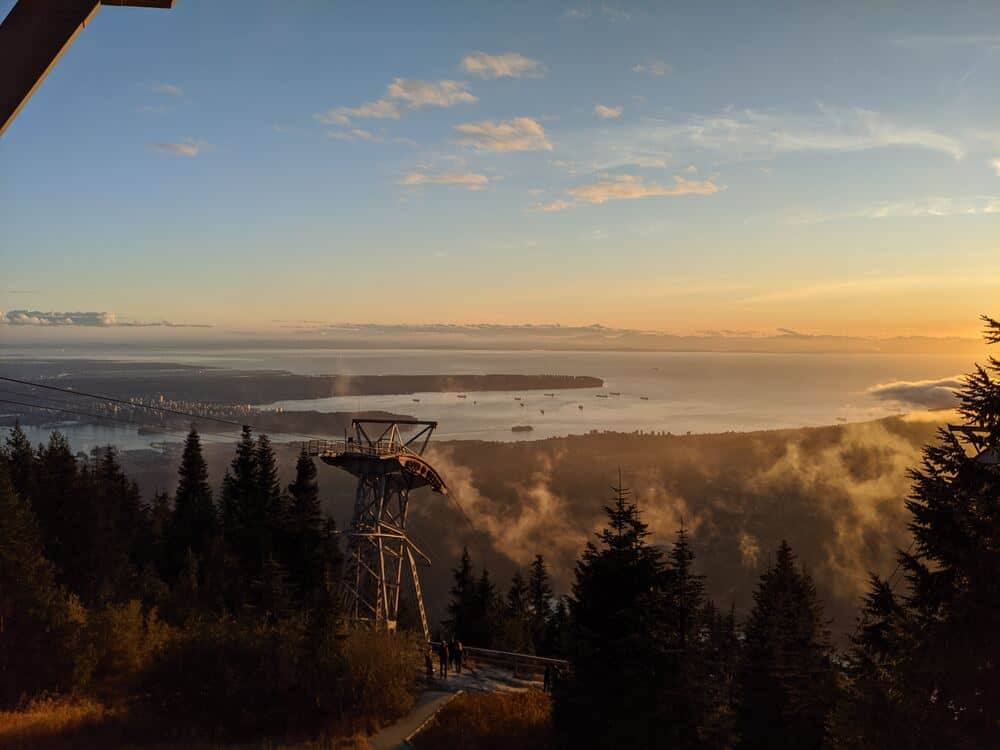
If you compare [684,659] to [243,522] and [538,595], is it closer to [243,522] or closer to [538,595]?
[243,522]

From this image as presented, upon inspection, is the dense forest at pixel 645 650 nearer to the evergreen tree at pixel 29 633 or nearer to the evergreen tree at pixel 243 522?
the evergreen tree at pixel 29 633

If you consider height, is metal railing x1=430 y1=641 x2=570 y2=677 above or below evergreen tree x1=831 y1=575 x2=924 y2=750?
below

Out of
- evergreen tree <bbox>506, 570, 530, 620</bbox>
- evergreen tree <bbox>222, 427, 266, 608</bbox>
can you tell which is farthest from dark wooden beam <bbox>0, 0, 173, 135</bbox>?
evergreen tree <bbox>506, 570, 530, 620</bbox>

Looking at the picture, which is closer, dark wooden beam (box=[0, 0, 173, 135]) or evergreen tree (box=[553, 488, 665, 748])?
dark wooden beam (box=[0, 0, 173, 135])

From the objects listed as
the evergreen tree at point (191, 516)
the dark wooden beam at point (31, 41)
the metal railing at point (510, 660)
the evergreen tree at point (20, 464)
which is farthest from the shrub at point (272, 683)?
the evergreen tree at point (191, 516)

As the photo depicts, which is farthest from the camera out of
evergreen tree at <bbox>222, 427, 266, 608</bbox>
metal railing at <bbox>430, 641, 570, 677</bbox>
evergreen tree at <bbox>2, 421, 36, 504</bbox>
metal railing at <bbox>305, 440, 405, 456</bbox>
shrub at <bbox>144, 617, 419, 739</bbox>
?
evergreen tree at <bbox>222, 427, 266, 608</bbox>

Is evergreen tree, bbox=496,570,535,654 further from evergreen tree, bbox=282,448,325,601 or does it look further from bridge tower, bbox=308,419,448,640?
bridge tower, bbox=308,419,448,640

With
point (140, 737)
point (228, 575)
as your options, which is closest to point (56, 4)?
point (140, 737)

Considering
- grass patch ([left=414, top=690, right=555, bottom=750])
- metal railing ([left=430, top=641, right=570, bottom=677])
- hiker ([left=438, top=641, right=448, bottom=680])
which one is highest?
grass patch ([left=414, top=690, right=555, bottom=750])
